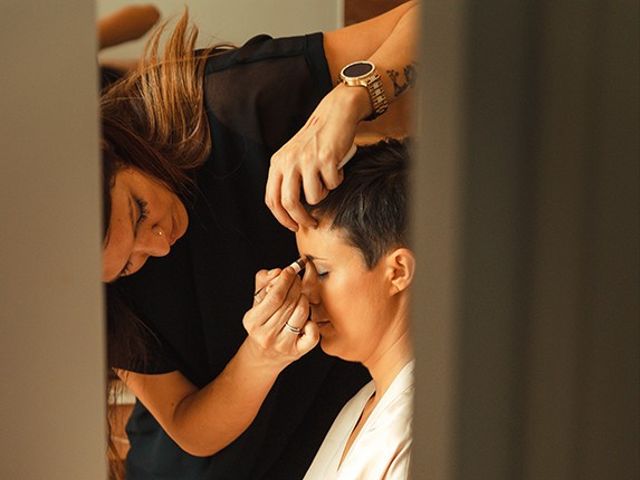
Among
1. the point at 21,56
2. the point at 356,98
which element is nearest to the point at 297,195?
the point at 356,98

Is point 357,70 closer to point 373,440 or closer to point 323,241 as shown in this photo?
point 323,241

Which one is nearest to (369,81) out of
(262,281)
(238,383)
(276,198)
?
(276,198)

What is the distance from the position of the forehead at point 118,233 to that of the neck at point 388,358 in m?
0.26

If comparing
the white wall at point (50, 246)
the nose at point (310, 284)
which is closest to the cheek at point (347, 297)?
the nose at point (310, 284)

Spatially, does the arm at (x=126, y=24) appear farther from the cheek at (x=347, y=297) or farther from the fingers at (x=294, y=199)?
the cheek at (x=347, y=297)

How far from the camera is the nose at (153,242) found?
74cm

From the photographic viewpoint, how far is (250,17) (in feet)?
2.15

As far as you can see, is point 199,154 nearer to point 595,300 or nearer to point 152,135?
point 152,135

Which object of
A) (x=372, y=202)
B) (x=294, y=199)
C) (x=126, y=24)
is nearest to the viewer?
(x=126, y=24)

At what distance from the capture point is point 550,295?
0.09 m

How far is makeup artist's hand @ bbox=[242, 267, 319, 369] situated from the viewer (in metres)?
0.75

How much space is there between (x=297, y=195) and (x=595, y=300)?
586 mm

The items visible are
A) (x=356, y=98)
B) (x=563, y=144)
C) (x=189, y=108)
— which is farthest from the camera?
(x=189, y=108)

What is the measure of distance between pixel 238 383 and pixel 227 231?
15 centimetres
